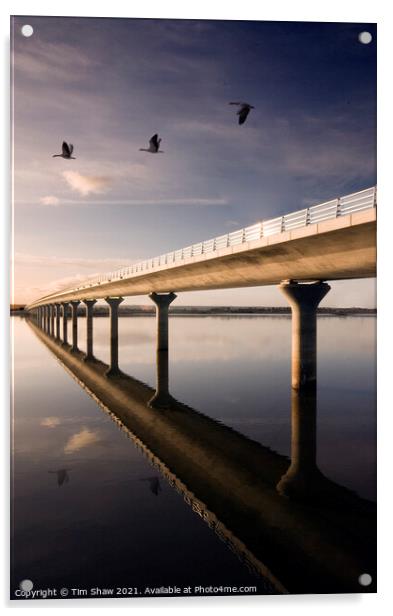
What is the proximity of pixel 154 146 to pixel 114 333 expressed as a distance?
53304mm

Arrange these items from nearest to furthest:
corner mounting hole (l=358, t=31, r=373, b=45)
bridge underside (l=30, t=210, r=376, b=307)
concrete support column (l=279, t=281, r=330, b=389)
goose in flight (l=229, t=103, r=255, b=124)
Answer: corner mounting hole (l=358, t=31, r=373, b=45)
goose in flight (l=229, t=103, r=255, b=124)
bridge underside (l=30, t=210, r=376, b=307)
concrete support column (l=279, t=281, r=330, b=389)

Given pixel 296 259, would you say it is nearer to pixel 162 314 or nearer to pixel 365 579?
pixel 365 579

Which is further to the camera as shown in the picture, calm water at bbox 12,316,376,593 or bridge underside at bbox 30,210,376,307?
bridge underside at bbox 30,210,376,307

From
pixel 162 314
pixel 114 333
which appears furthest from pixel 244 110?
pixel 114 333

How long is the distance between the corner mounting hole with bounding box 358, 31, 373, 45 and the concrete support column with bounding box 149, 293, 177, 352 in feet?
141


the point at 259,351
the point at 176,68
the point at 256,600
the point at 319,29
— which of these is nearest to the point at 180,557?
the point at 256,600

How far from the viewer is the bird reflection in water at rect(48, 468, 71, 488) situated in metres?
15.6

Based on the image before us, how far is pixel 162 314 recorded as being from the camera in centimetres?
5534

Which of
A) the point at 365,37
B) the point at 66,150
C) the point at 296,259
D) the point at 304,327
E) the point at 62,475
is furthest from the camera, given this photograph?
the point at 304,327

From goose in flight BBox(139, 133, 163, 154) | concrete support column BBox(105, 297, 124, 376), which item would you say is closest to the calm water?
goose in flight BBox(139, 133, 163, 154)

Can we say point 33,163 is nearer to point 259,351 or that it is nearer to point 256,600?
point 256,600

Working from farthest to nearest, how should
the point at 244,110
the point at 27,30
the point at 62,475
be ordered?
1. the point at 62,475
2. the point at 244,110
3. the point at 27,30

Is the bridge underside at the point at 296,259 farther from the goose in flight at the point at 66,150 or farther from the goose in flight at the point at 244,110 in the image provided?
the goose in flight at the point at 66,150

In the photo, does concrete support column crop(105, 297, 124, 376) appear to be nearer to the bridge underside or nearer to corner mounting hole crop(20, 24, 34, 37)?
the bridge underside
